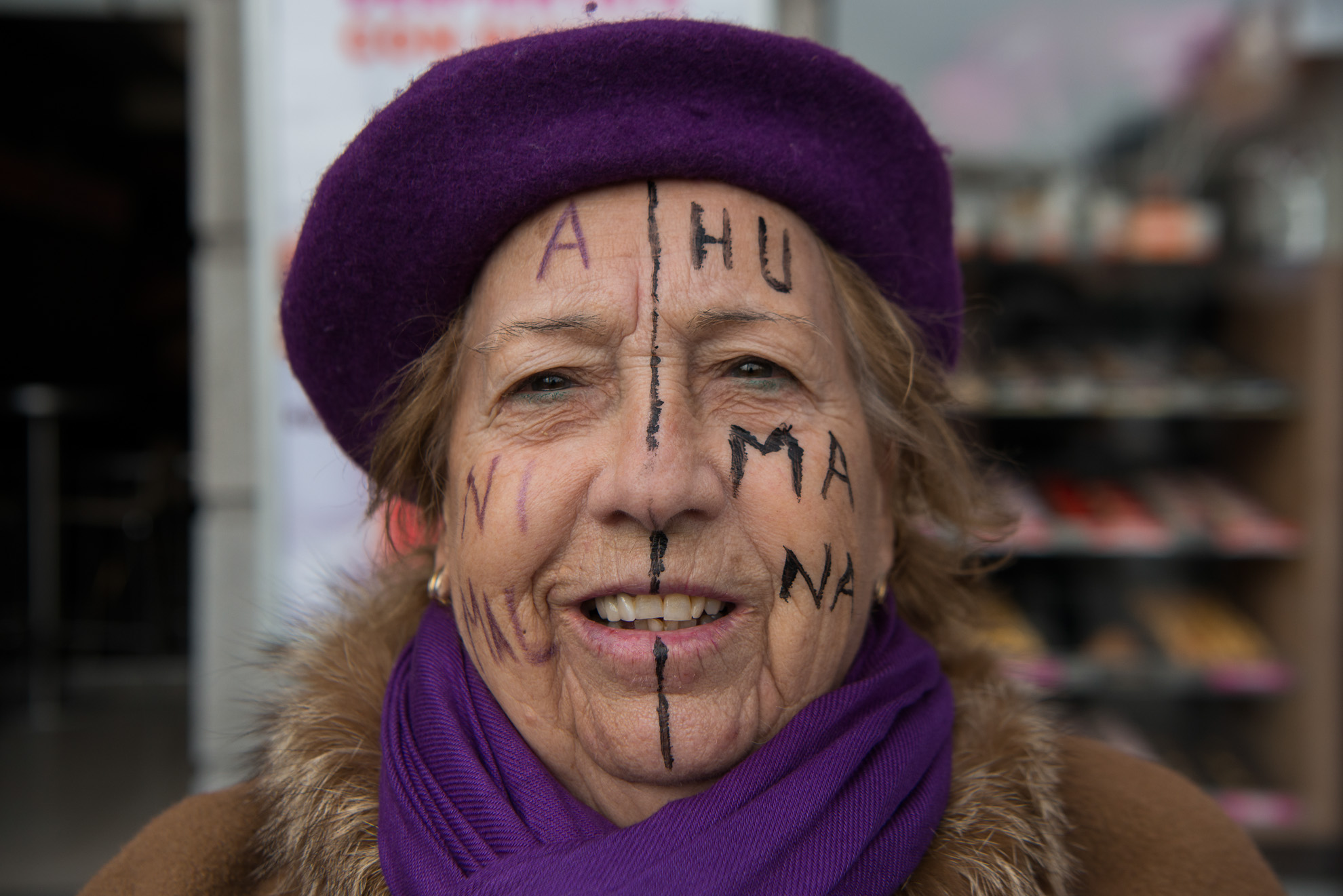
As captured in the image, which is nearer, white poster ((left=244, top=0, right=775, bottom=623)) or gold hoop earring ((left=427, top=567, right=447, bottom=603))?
gold hoop earring ((left=427, top=567, right=447, bottom=603))

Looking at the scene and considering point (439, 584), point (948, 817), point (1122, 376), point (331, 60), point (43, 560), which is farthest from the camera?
point (43, 560)

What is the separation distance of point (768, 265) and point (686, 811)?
70cm

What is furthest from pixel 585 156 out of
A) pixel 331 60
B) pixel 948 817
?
pixel 331 60

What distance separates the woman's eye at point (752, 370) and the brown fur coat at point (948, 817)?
611 millimetres

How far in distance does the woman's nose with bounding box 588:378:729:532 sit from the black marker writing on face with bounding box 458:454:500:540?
0.49 ft

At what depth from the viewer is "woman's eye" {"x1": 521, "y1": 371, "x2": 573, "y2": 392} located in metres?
1.21

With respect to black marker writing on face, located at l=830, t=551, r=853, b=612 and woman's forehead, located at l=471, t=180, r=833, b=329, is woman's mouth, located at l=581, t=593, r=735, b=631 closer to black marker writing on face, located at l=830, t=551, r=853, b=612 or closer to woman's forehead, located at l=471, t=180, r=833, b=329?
black marker writing on face, located at l=830, t=551, r=853, b=612

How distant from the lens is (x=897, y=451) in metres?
1.38

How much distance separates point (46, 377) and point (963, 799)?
27.4ft

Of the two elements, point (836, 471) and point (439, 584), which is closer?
point (836, 471)

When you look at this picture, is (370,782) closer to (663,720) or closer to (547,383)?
(663,720)

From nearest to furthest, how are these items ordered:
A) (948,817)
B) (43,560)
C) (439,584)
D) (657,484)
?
(657,484), (948,817), (439,584), (43,560)

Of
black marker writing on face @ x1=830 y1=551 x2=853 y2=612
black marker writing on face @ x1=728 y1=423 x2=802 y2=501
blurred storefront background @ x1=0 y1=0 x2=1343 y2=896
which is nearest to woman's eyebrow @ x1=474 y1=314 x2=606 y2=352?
black marker writing on face @ x1=728 y1=423 x2=802 y2=501

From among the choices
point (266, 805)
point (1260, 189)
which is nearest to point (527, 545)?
point (266, 805)
